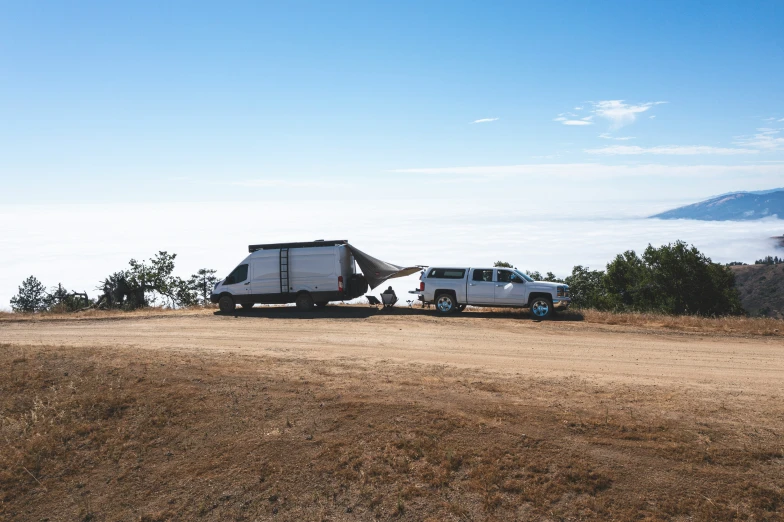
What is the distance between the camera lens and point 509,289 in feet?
70.0

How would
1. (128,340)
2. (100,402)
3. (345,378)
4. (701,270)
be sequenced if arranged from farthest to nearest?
1. (701,270)
2. (128,340)
3. (345,378)
4. (100,402)

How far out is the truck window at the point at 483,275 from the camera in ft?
71.5

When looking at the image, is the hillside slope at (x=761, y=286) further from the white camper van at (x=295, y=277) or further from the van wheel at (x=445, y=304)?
the white camper van at (x=295, y=277)

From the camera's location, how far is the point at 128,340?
1778cm

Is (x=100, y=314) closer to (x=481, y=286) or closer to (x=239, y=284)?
(x=239, y=284)

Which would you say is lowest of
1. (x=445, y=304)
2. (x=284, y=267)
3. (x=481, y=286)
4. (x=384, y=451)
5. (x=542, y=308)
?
(x=384, y=451)

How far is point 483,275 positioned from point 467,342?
5942 mm

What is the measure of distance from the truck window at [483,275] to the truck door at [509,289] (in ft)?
0.86

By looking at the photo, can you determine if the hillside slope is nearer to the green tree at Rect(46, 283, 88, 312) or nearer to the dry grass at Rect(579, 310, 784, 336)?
the dry grass at Rect(579, 310, 784, 336)

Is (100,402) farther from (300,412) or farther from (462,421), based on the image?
(462,421)

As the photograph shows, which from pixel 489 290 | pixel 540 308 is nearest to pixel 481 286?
pixel 489 290

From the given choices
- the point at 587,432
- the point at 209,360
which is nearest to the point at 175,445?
the point at 209,360

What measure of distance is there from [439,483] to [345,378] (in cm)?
436

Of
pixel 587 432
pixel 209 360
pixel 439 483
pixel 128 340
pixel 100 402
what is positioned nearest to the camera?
pixel 439 483
